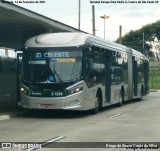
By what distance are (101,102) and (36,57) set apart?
156 inches

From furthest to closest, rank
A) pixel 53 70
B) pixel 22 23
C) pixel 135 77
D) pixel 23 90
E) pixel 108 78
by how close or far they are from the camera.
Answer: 1. pixel 135 77
2. pixel 108 78
3. pixel 22 23
4. pixel 23 90
5. pixel 53 70

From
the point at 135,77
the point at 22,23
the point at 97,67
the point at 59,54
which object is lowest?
the point at 135,77

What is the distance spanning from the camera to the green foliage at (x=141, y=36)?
118 meters

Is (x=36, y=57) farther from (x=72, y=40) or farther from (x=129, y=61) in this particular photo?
(x=129, y=61)

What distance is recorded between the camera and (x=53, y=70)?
19.1m

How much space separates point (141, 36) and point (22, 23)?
99.6 metres

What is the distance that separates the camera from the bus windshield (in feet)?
62.1

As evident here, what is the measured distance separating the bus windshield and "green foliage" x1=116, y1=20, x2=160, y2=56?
3881 inches

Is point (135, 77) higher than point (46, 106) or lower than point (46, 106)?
higher

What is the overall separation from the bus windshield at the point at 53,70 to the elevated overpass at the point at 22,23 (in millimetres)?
2040

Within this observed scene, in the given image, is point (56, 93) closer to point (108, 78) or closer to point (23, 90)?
point (23, 90)

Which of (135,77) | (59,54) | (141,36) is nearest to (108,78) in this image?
(59,54)

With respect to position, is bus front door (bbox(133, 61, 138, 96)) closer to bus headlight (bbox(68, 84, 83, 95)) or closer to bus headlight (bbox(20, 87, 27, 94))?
bus headlight (bbox(68, 84, 83, 95))

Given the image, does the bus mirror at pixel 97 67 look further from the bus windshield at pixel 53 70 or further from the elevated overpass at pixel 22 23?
the elevated overpass at pixel 22 23
